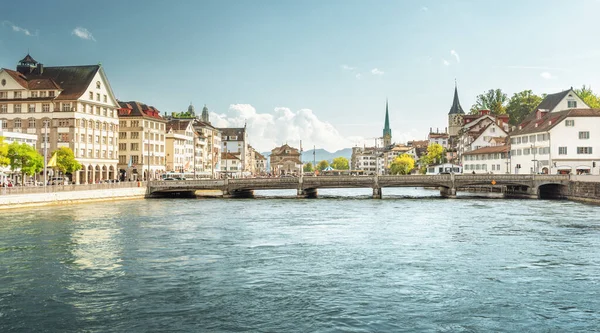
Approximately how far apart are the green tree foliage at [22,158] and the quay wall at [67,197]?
7.78 m

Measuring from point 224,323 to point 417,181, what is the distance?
69346 mm

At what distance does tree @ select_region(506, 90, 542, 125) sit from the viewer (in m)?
143

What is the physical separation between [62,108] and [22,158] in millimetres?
26090

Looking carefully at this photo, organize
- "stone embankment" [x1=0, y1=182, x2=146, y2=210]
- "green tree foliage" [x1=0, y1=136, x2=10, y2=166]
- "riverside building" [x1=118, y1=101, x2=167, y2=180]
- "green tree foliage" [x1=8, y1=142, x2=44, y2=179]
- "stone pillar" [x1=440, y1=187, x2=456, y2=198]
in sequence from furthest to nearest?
"riverside building" [x1=118, y1=101, x2=167, y2=180], "stone pillar" [x1=440, y1=187, x2=456, y2=198], "green tree foliage" [x1=8, y1=142, x2=44, y2=179], "green tree foliage" [x1=0, y1=136, x2=10, y2=166], "stone embankment" [x1=0, y1=182, x2=146, y2=210]

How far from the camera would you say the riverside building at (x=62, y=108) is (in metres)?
96.9

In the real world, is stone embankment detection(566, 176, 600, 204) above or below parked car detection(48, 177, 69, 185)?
below

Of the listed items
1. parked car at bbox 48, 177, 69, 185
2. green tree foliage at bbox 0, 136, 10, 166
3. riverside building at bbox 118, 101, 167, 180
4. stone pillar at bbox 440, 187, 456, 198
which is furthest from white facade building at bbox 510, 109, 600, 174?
green tree foliage at bbox 0, 136, 10, 166

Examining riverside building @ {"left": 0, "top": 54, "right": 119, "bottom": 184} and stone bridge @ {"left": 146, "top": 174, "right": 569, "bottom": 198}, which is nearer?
stone bridge @ {"left": 146, "top": 174, "right": 569, "bottom": 198}

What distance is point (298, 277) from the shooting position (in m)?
26.1

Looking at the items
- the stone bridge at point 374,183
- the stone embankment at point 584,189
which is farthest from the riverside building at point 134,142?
the stone embankment at point 584,189

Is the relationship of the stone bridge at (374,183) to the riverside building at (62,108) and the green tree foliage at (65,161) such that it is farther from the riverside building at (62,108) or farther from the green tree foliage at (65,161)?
the riverside building at (62,108)

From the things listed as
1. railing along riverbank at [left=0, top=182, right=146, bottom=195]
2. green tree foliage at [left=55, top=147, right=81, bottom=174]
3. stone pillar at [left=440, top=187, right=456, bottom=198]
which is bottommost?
stone pillar at [left=440, top=187, right=456, bottom=198]

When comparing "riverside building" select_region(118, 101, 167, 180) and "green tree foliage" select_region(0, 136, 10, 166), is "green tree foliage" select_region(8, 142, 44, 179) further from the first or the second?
"riverside building" select_region(118, 101, 167, 180)

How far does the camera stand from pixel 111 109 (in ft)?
354
